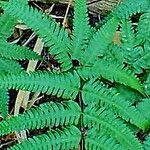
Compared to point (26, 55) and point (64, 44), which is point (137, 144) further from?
point (26, 55)

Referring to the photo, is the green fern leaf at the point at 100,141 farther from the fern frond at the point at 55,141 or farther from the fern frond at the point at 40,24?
the fern frond at the point at 40,24

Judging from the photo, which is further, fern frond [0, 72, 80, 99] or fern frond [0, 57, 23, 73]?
fern frond [0, 57, 23, 73]

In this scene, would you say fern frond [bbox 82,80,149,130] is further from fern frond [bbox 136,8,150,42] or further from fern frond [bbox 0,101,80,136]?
fern frond [bbox 136,8,150,42]

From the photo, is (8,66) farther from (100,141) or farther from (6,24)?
(100,141)

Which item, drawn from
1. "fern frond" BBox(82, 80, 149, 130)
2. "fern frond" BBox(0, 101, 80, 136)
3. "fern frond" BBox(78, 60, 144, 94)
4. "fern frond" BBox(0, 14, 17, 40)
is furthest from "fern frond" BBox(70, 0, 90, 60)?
"fern frond" BBox(0, 14, 17, 40)

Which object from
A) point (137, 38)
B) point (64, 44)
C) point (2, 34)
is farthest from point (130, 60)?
point (2, 34)

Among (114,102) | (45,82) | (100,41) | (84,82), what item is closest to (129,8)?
(100,41)

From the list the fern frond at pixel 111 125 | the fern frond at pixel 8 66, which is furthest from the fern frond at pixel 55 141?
the fern frond at pixel 8 66
